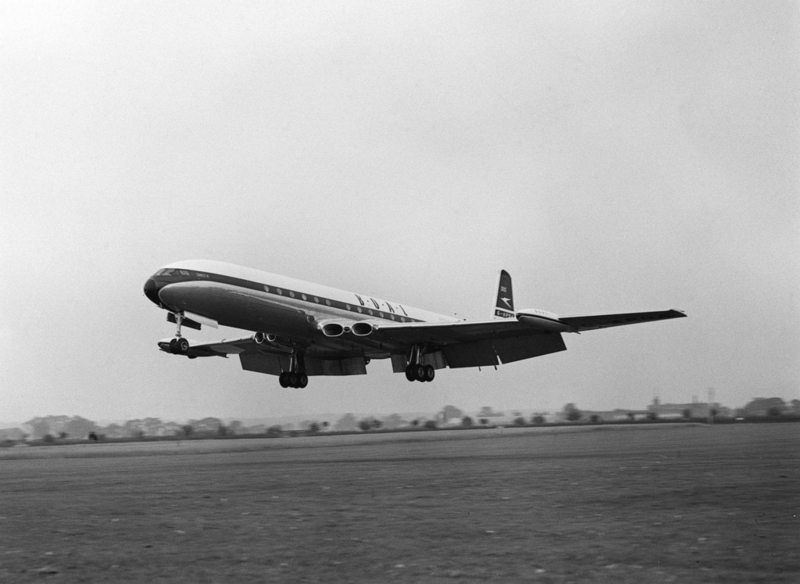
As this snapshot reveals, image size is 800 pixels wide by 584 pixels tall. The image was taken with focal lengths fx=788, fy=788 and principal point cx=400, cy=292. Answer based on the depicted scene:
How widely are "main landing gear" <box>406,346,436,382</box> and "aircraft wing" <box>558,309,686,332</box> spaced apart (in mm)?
6674

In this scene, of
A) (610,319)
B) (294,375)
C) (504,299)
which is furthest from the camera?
(504,299)

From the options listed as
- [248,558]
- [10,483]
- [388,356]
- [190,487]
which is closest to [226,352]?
[388,356]

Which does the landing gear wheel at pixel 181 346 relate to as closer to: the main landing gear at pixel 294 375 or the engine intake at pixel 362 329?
the engine intake at pixel 362 329

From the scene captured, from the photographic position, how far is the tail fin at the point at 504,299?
40375 mm

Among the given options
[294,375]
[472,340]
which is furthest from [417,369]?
[294,375]

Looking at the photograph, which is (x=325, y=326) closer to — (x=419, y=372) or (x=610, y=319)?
(x=419, y=372)

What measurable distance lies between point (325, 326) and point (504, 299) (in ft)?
47.5

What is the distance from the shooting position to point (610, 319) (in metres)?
27.7

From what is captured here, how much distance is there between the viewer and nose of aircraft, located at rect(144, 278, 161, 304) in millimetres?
26266

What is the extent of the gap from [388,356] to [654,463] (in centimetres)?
2005

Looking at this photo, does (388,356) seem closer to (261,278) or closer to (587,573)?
(261,278)

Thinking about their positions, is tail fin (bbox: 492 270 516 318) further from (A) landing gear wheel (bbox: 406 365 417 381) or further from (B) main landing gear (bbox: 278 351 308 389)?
(B) main landing gear (bbox: 278 351 308 389)

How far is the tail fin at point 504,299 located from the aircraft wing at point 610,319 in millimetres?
11329

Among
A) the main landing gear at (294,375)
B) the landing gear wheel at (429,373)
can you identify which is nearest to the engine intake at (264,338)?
the main landing gear at (294,375)
